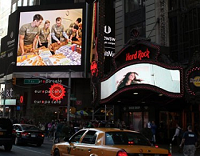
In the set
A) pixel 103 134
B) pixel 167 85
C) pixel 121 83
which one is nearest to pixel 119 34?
pixel 121 83

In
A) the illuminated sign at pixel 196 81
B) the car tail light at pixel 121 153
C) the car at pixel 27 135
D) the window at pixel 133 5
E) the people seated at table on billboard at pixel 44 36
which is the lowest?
the car at pixel 27 135

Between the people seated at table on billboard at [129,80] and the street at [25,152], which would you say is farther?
the people seated at table on billboard at [129,80]

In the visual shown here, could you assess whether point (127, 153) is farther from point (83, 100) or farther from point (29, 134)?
point (83, 100)

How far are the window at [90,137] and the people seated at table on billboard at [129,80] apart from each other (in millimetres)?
11219

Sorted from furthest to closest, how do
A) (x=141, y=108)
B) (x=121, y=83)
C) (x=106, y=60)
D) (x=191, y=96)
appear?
1. (x=106, y=60)
2. (x=141, y=108)
3. (x=121, y=83)
4. (x=191, y=96)

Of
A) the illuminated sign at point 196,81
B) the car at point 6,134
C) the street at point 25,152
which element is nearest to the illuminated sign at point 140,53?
the illuminated sign at point 196,81

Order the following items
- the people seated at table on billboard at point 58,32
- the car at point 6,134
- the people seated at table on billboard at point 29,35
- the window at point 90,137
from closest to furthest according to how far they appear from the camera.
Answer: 1. the window at point 90,137
2. the car at point 6,134
3. the people seated at table on billboard at point 58,32
4. the people seated at table on billboard at point 29,35

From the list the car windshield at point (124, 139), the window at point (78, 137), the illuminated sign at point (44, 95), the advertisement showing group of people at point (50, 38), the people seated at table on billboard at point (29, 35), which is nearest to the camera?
the car windshield at point (124, 139)

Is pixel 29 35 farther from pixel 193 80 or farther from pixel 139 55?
pixel 193 80

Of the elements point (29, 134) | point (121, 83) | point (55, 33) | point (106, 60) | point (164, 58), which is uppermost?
point (55, 33)

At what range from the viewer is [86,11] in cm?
5469

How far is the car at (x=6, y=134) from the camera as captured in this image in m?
15.5

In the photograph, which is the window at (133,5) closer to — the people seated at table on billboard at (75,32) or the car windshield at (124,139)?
the car windshield at (124,139)

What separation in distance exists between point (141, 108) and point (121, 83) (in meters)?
6.85
